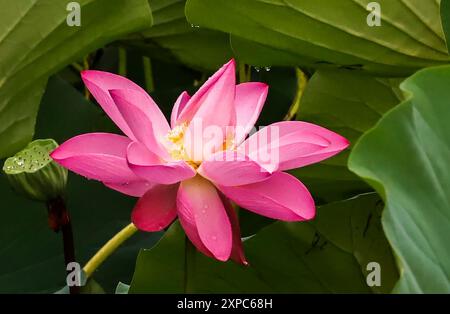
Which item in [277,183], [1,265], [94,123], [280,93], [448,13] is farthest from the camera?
[280,93]

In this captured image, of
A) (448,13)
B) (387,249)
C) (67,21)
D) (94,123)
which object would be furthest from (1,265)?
(448,13)

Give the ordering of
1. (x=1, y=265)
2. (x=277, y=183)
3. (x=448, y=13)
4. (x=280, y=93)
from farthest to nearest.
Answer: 1. (x=280, y=93)
2. (x=1, y=265)
3. (x=448, y=13)
4. (x=277, y=183)

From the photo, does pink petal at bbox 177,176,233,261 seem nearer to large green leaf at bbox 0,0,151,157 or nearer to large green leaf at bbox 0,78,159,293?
large green leaf at bbox 0,0,151,157

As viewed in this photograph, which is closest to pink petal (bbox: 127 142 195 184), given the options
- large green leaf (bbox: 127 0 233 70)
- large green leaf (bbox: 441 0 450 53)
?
large green leaf (bbox: 441 0 450 53)

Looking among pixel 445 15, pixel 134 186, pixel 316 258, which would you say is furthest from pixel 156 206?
pixel 445 15

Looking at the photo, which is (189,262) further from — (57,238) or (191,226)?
(57,238)

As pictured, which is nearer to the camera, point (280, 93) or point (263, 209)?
point (263, 209)
